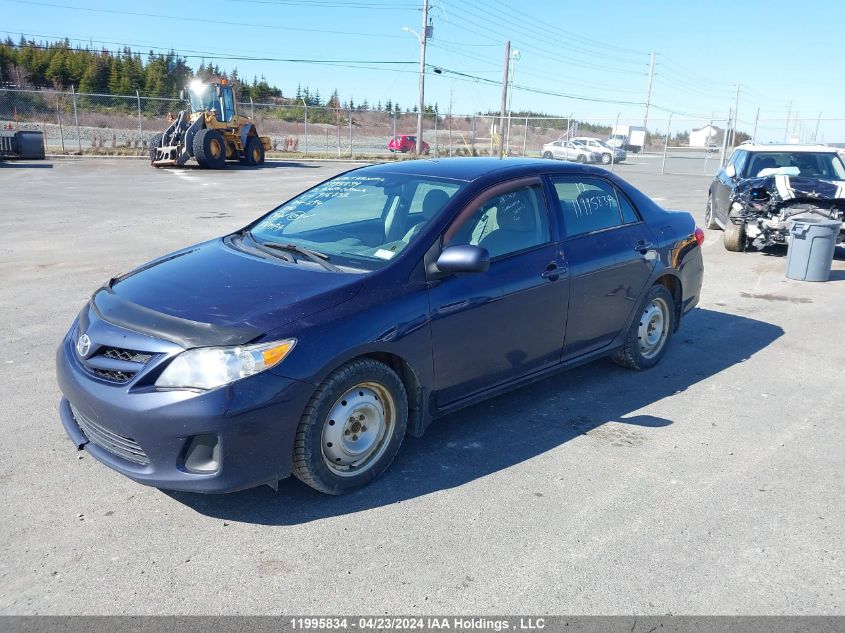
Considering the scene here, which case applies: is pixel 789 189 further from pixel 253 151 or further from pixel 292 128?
pixel 292 128

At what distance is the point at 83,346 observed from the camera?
3523mm

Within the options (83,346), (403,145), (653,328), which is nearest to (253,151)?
(403,145)

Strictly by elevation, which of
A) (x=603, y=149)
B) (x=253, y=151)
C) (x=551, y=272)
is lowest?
(x=551, y=272)

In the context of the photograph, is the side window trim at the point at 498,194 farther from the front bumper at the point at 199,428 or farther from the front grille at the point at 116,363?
the front grille at the point at 116,363

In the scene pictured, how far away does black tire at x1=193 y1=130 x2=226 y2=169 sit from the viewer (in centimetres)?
2534

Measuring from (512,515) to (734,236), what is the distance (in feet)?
29.8

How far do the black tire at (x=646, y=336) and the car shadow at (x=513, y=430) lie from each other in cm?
10

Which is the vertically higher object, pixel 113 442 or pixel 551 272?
pixel 551 272

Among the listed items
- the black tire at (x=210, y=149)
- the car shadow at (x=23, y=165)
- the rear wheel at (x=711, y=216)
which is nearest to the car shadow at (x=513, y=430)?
the rear wheel at (x=711, y=216)

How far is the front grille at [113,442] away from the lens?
10.7 feet

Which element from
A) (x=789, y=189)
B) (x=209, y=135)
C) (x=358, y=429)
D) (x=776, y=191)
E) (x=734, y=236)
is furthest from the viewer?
(x=209, y=135)

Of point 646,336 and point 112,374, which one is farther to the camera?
point 646,336

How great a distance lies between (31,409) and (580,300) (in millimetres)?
3648

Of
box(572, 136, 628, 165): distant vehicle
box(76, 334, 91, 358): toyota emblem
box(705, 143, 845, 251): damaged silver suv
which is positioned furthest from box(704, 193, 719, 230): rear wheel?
box(572, 136, 628, 165): distant vehicle
